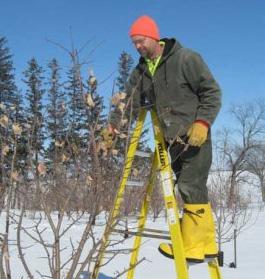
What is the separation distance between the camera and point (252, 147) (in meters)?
45.6

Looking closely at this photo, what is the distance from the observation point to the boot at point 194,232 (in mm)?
2596

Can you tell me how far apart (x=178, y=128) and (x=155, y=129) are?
0.20 meters

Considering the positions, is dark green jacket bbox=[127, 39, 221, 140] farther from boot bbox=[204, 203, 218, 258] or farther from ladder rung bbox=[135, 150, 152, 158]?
boot bbox=[204, 203, 218, 258]

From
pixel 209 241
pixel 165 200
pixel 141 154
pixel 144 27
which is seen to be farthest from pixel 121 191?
pixel 144 27

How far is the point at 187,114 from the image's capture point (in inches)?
107

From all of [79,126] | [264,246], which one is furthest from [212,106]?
[264,246]

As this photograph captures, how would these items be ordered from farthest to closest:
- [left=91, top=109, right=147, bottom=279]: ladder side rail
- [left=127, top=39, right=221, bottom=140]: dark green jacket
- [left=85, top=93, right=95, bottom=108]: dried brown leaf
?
[left=127, top=39, right=221, bottom=140]: dark green jacket < [left=91, top=109, right=147, bottom=279]: ladder side rail < [left=85, top=93, right=95, bottom=108]: dried brown leaf

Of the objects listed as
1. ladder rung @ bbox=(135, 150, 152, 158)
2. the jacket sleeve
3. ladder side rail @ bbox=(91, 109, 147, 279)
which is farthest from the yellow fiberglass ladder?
the jacket sleeve

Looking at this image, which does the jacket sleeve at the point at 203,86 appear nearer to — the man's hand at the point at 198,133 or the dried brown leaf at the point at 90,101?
the man's hand at the point at 198,133

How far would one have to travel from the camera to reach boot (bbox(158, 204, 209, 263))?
2.60 m

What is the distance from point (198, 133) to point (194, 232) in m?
Result: 0.55

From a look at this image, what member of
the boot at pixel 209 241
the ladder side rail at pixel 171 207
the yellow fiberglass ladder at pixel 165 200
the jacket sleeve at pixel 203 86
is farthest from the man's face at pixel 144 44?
the boot at pixel 209 241

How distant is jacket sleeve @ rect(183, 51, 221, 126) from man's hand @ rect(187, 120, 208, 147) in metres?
0.04

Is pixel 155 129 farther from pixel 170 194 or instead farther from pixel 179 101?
pixel 170 194
